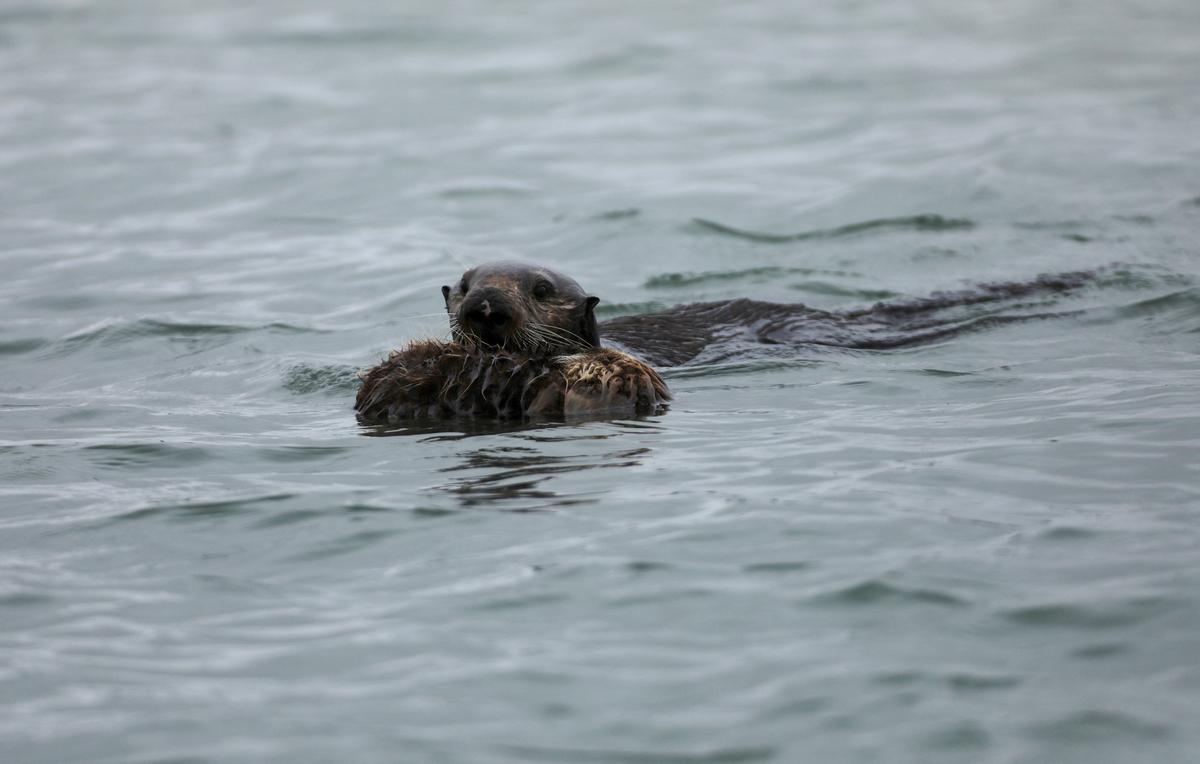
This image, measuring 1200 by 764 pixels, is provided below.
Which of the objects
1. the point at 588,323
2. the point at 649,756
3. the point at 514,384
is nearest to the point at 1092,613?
the point at 649,756

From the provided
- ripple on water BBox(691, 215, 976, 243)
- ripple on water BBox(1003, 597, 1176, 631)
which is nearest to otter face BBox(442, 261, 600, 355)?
ripple on water BBox(1003, 597, 1176, 631)

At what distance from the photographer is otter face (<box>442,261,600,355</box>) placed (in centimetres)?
636

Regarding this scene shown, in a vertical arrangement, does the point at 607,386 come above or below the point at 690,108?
below

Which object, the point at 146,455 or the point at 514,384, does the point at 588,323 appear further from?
the point at 146,455

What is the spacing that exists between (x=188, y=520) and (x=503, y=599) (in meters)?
1.45

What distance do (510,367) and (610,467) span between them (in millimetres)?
931

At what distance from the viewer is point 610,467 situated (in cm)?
575

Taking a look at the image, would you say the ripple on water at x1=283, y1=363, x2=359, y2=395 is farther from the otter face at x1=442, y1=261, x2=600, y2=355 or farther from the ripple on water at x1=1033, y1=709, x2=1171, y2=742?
the ripple on water at x1=1033, y1=709, x2=1171, y2=742

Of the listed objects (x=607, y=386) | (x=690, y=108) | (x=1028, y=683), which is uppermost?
(x=690, y=108)

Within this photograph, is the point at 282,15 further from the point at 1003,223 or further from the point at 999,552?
the point at 999,552

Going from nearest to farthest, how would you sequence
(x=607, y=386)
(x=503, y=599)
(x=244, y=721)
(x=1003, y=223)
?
(x=244, y=721)
(x=503, y=599)
(x=607, y=386)
(x=1003, y=223)

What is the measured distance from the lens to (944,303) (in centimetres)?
884

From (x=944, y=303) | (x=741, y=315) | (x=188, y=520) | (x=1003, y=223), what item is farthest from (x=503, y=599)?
(x=1003, y=223)

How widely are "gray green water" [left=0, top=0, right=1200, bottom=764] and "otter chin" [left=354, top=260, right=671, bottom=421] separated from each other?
6.5 inches
